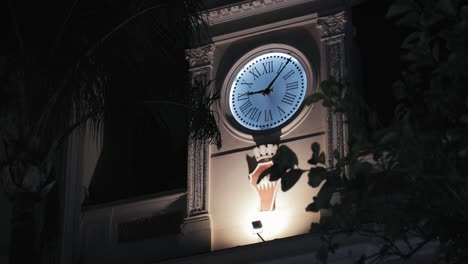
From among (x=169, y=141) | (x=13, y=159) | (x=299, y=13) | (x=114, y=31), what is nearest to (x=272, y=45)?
(x=299, y=13)

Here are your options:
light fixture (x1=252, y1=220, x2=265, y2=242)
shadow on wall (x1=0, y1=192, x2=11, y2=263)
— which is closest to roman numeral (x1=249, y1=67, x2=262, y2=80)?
light fixture (x1=252, y1=220, x2=265, y2=242)

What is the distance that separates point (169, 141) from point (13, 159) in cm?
540

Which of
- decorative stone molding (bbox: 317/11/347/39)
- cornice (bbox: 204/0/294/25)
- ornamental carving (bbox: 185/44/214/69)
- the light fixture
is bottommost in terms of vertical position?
the light fixture

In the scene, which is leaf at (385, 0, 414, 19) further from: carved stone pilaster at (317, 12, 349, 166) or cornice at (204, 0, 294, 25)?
cornice at (204, 0, 294, 25)

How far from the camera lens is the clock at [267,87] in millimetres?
14906

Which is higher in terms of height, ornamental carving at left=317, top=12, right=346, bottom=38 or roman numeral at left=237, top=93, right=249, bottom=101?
ornamental carving at left=317, top=12, right=346, bottom=38

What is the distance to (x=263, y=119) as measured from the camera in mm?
15094

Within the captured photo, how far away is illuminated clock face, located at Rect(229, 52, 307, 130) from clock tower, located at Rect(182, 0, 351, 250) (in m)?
0.01

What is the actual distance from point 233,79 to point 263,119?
876mm

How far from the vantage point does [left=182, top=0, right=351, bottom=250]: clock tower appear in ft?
47.7

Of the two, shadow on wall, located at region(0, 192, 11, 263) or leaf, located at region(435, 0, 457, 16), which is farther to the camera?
shadow on wall, located at region(0, 192, 11, 263)

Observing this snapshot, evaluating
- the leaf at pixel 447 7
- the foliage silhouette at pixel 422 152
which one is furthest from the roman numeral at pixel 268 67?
the leaf at pixel 447 7

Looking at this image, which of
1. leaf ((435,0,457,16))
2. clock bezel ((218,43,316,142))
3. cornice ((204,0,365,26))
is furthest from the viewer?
cornice ((204,0,365,26))

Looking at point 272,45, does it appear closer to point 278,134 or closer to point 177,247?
point 278,134
